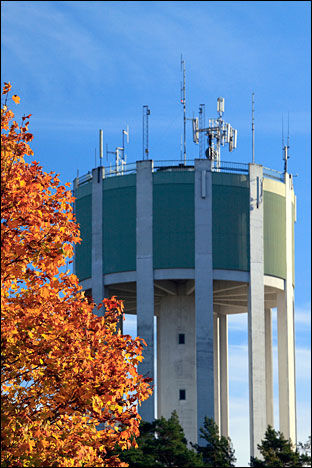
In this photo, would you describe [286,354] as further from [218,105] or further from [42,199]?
[42,199]

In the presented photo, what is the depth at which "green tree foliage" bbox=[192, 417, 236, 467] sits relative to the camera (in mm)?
64875

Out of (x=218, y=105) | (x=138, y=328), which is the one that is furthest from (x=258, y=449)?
Answer: (x=218, y=105)

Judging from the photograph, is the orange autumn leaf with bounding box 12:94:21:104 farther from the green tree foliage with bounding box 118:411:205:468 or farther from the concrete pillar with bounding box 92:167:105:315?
the concrete pillar with bounding box 92:167:105:315

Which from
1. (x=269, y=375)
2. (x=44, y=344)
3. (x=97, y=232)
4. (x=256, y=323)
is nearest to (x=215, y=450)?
(x=256, y=323)

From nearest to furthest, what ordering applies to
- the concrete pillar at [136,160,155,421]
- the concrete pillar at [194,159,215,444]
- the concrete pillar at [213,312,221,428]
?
the concrete pillar at [194,159,215,444]
the concrete pillar at [136,160,155,421]
the concrete pillar at [213,312,221,428]

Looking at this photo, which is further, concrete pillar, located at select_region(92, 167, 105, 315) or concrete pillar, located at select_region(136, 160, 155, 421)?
concrete pillar, located at select_region(92, 167, 105, 315)

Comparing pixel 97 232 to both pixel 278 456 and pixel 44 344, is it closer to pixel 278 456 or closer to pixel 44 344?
pixel 278 456

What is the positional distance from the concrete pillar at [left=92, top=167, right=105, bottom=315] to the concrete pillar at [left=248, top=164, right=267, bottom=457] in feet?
35.6

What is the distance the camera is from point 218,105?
252 ft

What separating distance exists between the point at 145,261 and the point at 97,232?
4772 mm

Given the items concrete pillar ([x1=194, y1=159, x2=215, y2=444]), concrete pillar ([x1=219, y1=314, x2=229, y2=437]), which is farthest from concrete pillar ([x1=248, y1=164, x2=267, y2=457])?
concrete pillar ([x1=219, y1=314, x2=229, y2=437])

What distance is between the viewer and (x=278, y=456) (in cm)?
6506

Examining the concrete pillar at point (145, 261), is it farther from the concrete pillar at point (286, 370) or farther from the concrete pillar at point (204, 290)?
the concrete pillar at point (286, 370)

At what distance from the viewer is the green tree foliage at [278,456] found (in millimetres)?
64312
